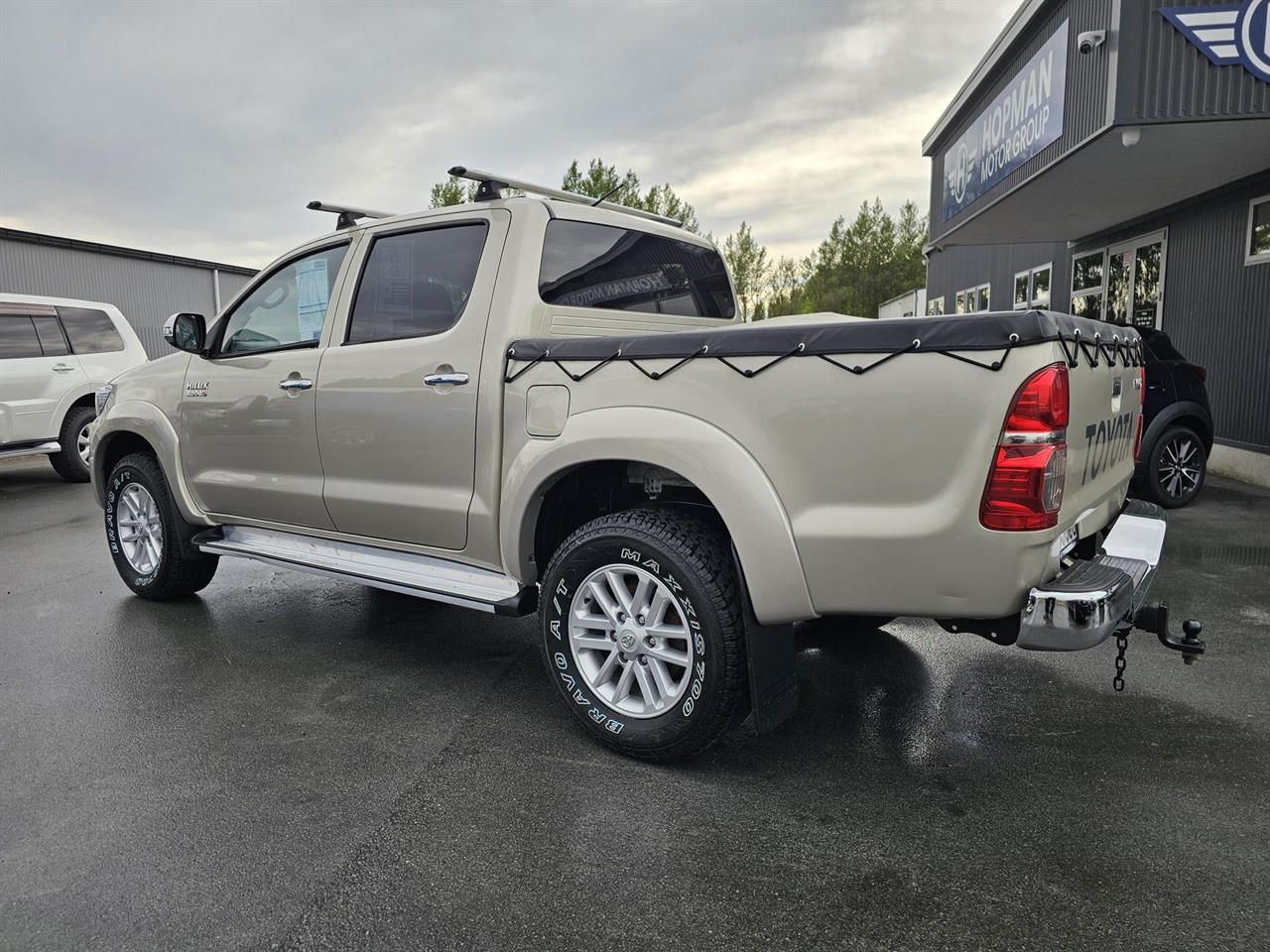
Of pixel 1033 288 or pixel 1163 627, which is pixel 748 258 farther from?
pixel 1163 627

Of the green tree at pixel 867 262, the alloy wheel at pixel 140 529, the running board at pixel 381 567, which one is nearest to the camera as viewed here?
the running board at pixel 381 567

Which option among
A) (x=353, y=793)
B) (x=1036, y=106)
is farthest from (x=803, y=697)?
(x=1036, y=106)

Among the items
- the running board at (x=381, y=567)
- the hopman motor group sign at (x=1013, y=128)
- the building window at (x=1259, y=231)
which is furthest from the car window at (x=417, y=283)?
the building window at (x=1259, y=231)

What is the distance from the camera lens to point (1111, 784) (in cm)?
292

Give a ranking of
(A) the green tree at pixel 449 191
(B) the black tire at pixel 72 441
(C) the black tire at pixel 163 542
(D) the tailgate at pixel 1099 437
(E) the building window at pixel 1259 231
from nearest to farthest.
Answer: (D) the tailgate at pixel 1099 437 → (C) the black tire at pixel 163 542 → (E) the building window at pixel 1259 231 → (B) the black tire at pixel 72 441 → (A) the green tree at pixel 449 191

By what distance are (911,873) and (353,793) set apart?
1.77 meters

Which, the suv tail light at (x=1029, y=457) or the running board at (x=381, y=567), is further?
the running board at (x=381, y=567)

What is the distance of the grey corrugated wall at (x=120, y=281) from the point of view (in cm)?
1992

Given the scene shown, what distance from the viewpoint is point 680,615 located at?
9.70ft

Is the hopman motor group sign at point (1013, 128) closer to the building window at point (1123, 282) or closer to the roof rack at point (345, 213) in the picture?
the building window at point (1123, 282)

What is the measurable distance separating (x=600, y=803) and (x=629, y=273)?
2.37 m

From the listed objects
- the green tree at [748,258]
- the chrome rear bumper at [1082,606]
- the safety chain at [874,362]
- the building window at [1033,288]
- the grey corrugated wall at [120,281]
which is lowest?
the chrome rear bumper at [1082,606]

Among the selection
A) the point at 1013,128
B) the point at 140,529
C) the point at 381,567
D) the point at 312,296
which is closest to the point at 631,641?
the point at 381,567

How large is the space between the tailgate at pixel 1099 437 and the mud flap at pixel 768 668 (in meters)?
0.96
